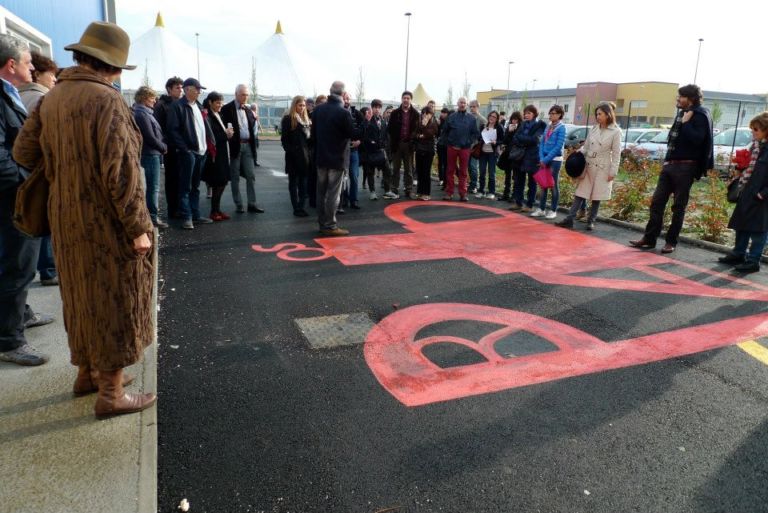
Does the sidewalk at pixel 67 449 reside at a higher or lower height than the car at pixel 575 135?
lower

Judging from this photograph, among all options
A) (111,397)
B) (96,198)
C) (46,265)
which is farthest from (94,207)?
(46,265)

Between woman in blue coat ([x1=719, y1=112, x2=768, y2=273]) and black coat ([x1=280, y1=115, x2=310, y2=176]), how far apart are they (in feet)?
20.7

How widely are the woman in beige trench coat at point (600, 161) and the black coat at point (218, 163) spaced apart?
5676 millimetres

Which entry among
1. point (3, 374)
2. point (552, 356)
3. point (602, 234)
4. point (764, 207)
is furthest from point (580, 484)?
point (602, 234)

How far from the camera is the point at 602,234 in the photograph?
8.61m

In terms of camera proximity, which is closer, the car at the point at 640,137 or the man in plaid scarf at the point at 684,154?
the man in plaid scarf at the point at 684,154

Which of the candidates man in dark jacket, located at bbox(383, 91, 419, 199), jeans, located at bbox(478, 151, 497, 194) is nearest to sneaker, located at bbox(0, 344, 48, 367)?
man in dark jacket, located at bbox(383, 91, 419, 199)

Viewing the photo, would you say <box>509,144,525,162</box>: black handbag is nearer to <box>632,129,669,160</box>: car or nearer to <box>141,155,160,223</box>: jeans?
<box>141,155,160,223</box>: jeans

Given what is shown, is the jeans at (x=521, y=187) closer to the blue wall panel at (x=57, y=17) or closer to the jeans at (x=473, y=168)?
the jeans at (x=473, y=168)

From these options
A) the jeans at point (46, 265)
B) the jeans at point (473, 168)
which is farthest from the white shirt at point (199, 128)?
the jeans at point (473, 168)

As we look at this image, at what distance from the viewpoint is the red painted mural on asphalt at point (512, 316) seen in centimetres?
378

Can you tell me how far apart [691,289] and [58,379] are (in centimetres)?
599

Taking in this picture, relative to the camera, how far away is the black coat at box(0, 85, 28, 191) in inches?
133

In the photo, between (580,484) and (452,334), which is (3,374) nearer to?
(452,334)
